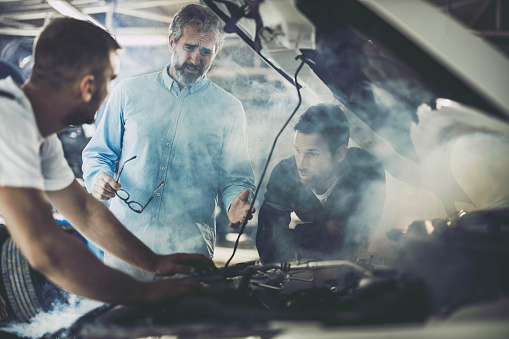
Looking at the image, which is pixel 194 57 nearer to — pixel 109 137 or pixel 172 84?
pixel 172 84

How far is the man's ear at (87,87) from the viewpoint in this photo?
125cm

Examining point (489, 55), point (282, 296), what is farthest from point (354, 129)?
point (282, 296)

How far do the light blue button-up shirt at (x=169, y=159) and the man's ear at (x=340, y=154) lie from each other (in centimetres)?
75

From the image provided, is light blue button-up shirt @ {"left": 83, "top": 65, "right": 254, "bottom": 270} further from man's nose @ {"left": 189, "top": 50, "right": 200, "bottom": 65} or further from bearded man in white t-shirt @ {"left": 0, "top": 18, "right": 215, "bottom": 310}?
bearded man in white t-shirt @ {"left": 0, "top": 18, "right": 215, "bottom": 310}

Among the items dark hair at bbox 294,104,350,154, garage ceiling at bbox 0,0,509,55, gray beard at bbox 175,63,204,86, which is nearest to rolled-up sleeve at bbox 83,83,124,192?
gray beard at bbox 175,63,204,86

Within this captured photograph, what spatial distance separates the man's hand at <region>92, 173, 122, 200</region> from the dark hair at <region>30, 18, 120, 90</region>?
1000mm

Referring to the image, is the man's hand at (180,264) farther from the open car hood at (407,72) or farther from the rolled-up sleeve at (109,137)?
the rolled-up sleeve at (109,137)

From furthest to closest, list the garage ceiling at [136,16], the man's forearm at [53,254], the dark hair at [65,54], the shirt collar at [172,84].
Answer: the garage ceiling at [136,16]
the shirt collar at [172,84]
the dark hair at [65,54]
the man's forearm at [53,254]

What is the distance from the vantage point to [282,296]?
128cm

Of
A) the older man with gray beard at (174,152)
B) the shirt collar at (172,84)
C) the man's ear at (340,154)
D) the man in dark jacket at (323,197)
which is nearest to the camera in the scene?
the man in dark jacket at (323,197)

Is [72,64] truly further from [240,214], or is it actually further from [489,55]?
[489,55]

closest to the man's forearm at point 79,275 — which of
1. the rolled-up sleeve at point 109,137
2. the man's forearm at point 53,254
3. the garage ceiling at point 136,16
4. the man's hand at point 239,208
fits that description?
the man's forearm at point 53,254

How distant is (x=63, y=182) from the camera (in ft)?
4.87

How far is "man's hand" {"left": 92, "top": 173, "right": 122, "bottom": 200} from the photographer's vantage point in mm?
2139
